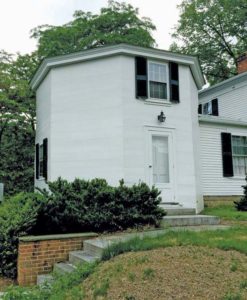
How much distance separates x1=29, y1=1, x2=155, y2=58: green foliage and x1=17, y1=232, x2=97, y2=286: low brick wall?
52.4ft

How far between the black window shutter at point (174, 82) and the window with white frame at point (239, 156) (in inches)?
150

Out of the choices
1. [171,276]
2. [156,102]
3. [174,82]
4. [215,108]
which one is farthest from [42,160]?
[215,108]

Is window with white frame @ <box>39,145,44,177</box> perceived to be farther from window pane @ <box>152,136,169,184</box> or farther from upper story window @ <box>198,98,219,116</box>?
upper story window @ <box>198,98,219,116</box>

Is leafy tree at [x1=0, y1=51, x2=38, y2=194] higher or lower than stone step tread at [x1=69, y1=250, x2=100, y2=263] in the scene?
higher

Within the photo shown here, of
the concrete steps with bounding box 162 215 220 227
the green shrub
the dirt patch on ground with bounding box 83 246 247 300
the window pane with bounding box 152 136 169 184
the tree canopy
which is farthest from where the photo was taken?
the tree canopy

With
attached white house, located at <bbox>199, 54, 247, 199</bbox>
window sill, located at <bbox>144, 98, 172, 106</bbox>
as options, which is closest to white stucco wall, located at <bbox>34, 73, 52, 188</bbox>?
window sill, located at <bbox>144, 98, 172, 106</bbox>

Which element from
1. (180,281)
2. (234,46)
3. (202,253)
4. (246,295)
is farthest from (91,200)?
(234,46)

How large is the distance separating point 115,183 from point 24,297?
614 centimetres

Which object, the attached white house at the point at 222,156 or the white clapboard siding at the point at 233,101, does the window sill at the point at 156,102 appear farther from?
the white clapboard siding at the point at 233,101

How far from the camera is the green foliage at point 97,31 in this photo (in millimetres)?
20906

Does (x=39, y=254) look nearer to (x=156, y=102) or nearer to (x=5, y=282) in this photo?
(x=5, y=282)

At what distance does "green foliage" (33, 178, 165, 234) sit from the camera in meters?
7.27

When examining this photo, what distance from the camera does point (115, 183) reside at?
10.4m

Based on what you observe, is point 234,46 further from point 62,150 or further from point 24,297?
point 24,297
